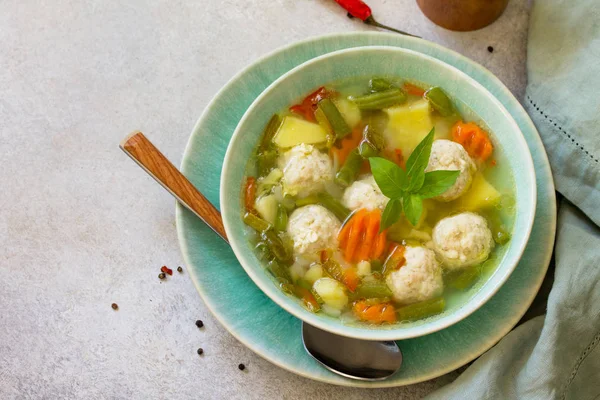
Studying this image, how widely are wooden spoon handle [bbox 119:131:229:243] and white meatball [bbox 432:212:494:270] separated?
2.32 ft

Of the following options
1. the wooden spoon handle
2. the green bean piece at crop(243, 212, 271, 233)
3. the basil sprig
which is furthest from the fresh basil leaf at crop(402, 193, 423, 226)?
the wooden spoon handle

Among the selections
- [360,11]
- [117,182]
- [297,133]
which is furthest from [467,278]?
[117,182]

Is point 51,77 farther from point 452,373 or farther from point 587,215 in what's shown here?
point 587,215

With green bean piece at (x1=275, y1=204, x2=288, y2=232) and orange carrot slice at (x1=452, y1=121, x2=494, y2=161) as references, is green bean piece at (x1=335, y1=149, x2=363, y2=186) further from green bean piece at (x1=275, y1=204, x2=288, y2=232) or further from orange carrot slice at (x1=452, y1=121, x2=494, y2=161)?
orange carrot slice at (x1=452, y1=121, x2=494, y2=161)

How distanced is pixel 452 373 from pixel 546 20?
1336 millimetres

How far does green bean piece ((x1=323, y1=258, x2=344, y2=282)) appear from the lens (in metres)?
2.19

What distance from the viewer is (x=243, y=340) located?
86.7 inches

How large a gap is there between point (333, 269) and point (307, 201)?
0.24 m

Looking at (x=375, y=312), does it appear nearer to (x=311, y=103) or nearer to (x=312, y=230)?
(x=312, y=230)

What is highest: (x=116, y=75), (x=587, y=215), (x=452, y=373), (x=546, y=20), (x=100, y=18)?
(x=100, y=18)

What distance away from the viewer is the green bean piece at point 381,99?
90.3 inches

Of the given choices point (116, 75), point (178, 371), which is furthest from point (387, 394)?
point (116, 75)

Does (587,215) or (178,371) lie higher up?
(178,371)

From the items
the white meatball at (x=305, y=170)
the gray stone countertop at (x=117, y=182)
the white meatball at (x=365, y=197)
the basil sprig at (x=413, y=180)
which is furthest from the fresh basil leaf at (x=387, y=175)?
the gray stone countertop at (x=117, y=182)
